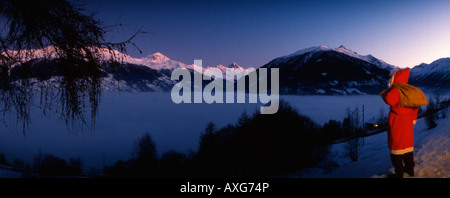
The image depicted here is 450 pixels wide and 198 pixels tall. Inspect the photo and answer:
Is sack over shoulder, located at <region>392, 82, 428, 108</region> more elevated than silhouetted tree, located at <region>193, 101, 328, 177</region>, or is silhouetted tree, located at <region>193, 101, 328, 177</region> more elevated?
sack over shoulder, located at <region>392, 82, 428, 108</region>

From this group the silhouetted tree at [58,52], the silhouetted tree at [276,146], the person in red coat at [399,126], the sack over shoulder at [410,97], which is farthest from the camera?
the silhouetted tree at [276,146]

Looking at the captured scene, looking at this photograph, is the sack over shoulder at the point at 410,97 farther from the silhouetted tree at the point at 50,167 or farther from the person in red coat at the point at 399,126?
the silhouetted tree at the point at 50,167

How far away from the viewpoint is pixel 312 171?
87.8ft

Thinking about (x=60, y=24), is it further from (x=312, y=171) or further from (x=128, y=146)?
(x=128, y=146)

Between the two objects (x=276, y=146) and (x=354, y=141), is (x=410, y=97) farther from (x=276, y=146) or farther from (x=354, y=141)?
(x=354, y=141)

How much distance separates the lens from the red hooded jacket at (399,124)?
3.62 metres

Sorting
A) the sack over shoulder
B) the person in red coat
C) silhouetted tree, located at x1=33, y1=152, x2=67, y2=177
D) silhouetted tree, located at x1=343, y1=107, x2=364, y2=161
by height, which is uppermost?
the sack over shoulder

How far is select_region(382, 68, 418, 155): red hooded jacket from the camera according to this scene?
3619mm

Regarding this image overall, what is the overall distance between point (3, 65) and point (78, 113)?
0.87 metres

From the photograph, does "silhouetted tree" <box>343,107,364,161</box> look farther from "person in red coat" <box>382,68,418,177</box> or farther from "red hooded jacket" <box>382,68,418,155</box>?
"red hooded jacket" <box>382,68,418,155</box>

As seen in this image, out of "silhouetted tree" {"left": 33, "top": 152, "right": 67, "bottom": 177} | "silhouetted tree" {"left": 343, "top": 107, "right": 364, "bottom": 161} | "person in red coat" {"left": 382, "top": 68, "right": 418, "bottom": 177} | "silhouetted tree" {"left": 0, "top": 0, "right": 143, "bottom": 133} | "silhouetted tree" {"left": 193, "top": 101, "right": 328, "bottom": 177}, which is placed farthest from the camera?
"silhouetted tree" {"left": 33, "top": 152, "right": 67, "bottom": 177}

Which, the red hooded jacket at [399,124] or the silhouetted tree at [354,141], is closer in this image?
the red hooded jacket at [399,124]

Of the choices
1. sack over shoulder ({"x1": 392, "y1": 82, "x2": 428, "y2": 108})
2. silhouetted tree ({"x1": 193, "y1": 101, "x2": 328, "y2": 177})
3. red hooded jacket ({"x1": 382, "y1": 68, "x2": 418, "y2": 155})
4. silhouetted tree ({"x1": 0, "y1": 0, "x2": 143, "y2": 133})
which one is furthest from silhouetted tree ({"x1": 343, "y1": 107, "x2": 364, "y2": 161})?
silhouetted tree ({"x1": 0, "y1": 0, "x2": 143, "y2": 133})

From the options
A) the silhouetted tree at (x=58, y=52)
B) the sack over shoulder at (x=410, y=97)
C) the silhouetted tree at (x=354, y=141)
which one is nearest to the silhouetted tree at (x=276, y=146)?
the silhouetted tree at (x=354, y=141)
